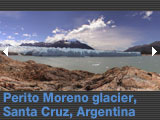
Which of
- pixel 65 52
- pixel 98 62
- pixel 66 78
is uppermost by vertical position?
pixel 65 52

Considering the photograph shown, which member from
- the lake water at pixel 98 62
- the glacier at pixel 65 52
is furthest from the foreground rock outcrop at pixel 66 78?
the glacier at pixel 65 52

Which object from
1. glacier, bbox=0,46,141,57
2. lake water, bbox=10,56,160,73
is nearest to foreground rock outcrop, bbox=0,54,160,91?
lake water, bbox=10,56,160,73

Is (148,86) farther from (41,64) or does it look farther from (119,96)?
(41,64)

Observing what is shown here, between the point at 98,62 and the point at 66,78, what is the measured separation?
1642 mm

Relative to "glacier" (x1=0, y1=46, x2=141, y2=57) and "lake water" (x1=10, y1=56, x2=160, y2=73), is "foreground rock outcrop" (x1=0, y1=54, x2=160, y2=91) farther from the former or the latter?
"glacier" (x1=0, y1=46, x2=141, y2=57)

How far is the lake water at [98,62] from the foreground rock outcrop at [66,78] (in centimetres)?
20

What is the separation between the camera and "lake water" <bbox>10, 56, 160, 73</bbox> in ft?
12.1

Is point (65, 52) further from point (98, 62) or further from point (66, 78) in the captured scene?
point (98, 62)

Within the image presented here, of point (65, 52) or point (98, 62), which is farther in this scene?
point (65, 52)

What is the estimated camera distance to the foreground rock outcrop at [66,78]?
329 cm

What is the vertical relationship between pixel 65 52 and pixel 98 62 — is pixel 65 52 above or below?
above

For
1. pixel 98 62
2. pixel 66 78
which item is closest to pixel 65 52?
pixel 66 78

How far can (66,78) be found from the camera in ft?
13.6
